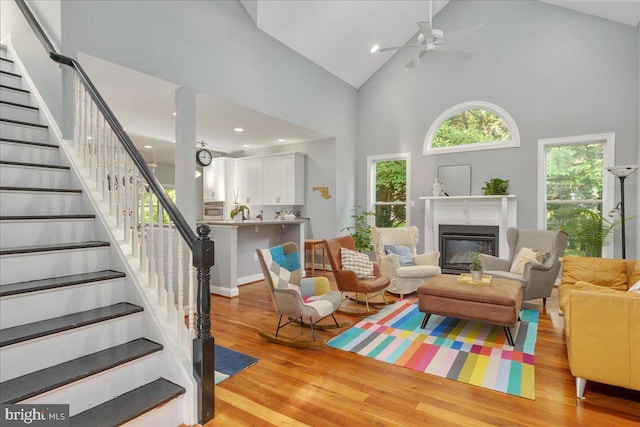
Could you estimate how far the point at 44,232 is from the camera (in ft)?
7.51

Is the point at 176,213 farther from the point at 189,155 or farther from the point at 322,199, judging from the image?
the point at 322,199

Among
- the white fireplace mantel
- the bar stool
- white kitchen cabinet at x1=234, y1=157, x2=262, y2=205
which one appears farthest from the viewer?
white kitchen cabinet at x1=234, y1=157, x2=262, y2=205

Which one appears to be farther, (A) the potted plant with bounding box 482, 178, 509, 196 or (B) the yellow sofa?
(A) the potted plant with bounding box 482, 178, 509, 196

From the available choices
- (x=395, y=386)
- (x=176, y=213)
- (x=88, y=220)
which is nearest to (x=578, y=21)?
(x=395, y=386)

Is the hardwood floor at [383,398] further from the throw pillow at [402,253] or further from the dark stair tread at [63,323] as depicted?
the throw pillow at [402,253]

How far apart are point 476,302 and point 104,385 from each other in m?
2.99

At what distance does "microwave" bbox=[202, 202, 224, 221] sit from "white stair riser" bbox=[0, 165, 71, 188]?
529 centimetres

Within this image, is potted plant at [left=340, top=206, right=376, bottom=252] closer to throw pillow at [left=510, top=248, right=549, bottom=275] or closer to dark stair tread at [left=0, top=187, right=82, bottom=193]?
throw pillow at [left=510, top=248, right=549, bottom=275]

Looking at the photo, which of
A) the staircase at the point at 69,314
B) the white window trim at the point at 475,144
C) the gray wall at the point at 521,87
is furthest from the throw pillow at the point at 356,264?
the white window trim at the point at 475,144

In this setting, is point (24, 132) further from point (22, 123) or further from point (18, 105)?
point (18, 105)

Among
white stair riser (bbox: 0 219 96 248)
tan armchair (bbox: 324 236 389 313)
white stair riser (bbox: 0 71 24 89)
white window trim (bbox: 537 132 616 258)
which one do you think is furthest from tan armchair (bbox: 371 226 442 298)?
white stair riser (bbox: 0 71 24 89)

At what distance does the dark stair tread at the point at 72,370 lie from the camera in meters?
1.53

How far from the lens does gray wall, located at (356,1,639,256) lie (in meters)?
4.98

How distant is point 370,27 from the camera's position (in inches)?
234
